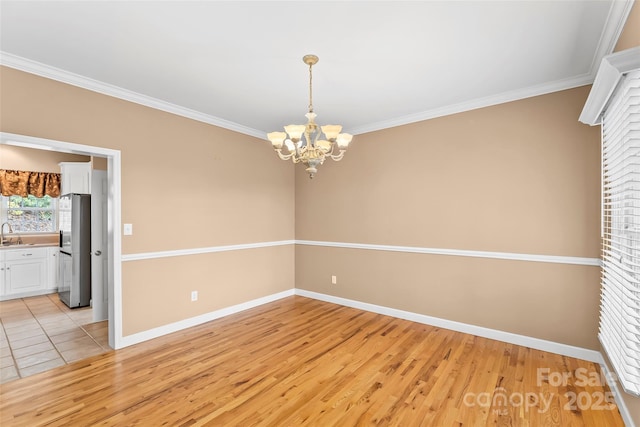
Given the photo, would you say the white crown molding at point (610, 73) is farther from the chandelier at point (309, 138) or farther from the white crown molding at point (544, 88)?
the chandelier at point (309, 138)

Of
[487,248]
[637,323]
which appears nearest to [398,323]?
[487,248]

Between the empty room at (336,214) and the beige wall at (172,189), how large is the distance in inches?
1.0

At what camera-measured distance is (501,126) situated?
332 centimetres

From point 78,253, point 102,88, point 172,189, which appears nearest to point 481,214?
point 172,189

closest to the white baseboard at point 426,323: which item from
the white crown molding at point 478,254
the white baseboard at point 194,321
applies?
the white baseboard at point 194,321

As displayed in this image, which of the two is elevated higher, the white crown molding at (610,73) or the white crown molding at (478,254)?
the white crown molding at (610,73)

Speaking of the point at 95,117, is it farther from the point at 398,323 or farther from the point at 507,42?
the point at 398,323

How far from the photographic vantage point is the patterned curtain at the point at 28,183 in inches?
203

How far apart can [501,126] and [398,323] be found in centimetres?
274

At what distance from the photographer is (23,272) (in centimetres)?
504

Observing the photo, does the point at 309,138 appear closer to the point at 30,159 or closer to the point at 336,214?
the point at 336,214

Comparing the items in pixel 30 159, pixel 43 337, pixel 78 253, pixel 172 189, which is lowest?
pixel 43 337

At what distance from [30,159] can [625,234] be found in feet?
27.3

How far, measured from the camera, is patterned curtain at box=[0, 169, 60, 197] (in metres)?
5.15
